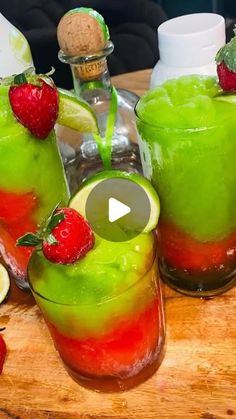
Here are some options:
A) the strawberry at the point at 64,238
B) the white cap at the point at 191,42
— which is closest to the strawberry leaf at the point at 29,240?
the strawberry at the point at 64,238

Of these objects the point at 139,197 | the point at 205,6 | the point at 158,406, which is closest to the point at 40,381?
the point at 158,406

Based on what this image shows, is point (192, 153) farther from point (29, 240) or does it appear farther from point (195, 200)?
point (29, 240)

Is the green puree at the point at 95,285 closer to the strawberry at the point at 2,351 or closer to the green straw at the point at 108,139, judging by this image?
the strawberry at the point at 2,351

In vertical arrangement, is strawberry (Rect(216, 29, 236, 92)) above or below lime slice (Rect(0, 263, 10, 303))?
above
